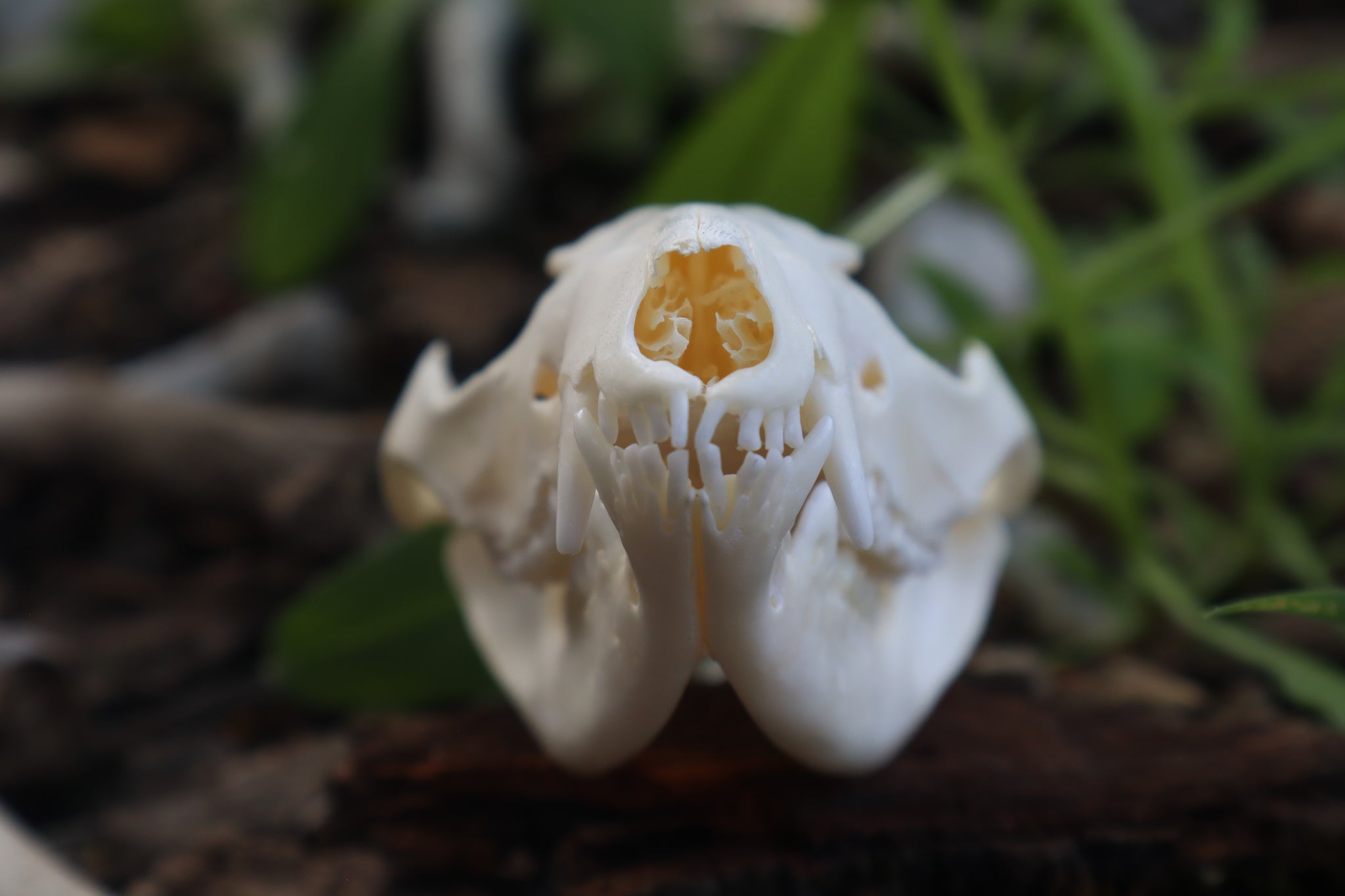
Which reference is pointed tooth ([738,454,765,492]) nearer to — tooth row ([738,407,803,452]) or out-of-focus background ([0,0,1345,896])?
tooth row ([738,407,803,452])

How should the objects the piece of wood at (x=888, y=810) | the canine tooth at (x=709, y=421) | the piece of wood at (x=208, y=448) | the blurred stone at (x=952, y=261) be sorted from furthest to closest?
the blurred stone at (x=952, y=261), the piece of wood at (x=208, y=448), the piece of wood at (x=888, y=810), the canine tooth at (x=709, y=421)

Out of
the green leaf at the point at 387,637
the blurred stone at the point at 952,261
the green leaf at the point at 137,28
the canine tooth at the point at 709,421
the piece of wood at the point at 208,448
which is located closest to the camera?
the canine tooth at the point at 709,421

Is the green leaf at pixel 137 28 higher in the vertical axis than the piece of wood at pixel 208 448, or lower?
higher

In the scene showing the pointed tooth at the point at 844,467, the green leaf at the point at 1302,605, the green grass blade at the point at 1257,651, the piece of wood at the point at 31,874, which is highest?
the pointed tooth at the point at 844,467

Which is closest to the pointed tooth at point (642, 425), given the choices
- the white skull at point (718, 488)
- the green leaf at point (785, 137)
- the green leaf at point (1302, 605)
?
the white skull at point (718, 488)

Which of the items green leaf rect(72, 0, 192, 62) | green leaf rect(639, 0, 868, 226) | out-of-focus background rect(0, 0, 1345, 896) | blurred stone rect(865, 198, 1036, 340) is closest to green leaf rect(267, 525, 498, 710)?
out-of-focus background rect(0, 0, 1345, 896)

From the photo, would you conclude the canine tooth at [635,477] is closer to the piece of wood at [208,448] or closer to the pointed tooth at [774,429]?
the pointed tooth at [774,429]

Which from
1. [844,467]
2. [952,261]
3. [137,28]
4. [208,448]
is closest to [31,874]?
[208,448]

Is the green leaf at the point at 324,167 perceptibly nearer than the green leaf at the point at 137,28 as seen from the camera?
Yes

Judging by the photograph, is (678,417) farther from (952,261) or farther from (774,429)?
(952,261)
